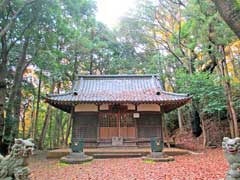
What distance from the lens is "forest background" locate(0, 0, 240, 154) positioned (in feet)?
31.0

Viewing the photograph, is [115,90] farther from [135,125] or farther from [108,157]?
[108,157]

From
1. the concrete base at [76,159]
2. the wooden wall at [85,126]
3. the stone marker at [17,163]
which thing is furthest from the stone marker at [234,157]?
the wooden wall at [85,126]

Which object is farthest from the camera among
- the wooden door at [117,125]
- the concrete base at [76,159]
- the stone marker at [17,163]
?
the wooden door at [117,125]

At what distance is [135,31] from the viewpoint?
19828mm

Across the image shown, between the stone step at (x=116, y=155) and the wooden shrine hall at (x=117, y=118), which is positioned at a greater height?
the wooden shrine hall at (x=117, y=118)

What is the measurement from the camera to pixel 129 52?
73.7ft

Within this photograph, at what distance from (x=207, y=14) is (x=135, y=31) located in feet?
32.1

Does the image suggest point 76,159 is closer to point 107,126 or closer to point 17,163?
point 107,126

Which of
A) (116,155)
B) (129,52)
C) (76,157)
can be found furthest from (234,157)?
(129,52)

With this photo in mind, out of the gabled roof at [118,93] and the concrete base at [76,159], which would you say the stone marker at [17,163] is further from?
the gabled roof at [118,93]

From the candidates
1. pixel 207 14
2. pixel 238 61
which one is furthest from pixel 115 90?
pixel 238 61

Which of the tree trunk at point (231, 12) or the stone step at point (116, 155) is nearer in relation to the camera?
the tree trunk at point (231, 12)

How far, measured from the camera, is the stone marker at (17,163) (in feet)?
12.8

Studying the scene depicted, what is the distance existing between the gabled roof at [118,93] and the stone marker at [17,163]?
7.24 m
